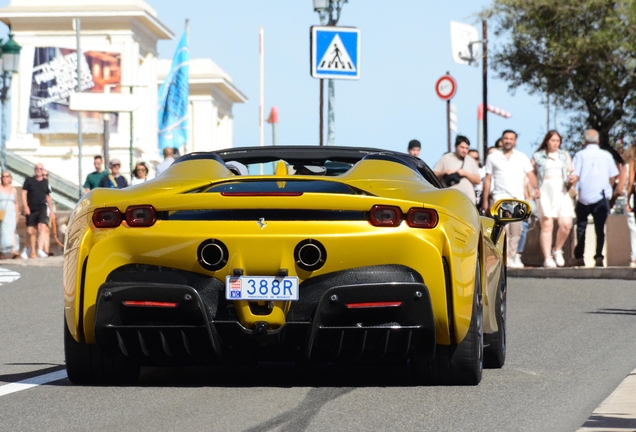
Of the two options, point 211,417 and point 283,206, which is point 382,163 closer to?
point 283,206

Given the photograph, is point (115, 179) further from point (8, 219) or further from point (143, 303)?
point (143, 303)

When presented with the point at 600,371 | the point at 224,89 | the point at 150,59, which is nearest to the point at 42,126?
the point at 150,59

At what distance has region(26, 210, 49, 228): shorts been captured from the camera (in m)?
23.7

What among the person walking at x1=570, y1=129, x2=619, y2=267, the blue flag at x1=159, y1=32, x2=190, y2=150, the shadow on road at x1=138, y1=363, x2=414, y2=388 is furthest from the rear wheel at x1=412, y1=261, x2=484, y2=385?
the blue flag at x1=159, y1=32, x2=190, y2=150

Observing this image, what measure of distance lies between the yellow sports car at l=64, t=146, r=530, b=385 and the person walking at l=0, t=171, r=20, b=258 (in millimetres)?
17852

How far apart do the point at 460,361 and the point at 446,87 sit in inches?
820

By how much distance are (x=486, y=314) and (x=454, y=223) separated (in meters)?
0.99

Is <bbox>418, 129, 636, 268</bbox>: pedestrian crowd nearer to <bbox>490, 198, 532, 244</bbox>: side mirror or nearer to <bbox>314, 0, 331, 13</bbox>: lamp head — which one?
<bbox>314, 0, 331, 13</bbox>: lamp head

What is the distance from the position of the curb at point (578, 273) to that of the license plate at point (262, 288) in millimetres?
11331

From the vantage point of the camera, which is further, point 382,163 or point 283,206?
point 382,163

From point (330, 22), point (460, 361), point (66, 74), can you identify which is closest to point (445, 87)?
point (330, 22)

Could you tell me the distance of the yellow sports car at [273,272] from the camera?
21.1ft

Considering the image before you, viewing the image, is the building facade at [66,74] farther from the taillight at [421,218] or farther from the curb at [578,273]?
the taillight at [421,218]

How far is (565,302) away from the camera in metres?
13.4
